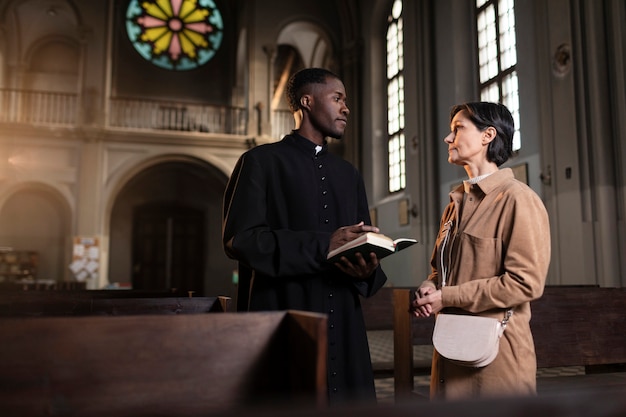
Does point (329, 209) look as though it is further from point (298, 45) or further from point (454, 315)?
point (298, 45)

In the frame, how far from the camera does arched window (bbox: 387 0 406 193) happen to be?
1315 cm

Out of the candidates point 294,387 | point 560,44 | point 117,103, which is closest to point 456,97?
point 560,44

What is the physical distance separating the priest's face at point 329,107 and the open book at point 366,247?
1.73ft

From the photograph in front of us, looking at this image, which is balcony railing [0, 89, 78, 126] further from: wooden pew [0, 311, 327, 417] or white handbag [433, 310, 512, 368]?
wooden pew [0, 311, 327, 417]

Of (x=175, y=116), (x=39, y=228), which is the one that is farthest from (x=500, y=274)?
(x=39, y=228)

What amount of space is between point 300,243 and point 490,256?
27.7 inches

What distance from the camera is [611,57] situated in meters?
6.94

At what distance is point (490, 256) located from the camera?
205 cm

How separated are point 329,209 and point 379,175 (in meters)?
12.0

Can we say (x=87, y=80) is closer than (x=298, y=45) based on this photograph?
Yes

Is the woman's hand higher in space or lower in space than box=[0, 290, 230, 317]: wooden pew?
higher

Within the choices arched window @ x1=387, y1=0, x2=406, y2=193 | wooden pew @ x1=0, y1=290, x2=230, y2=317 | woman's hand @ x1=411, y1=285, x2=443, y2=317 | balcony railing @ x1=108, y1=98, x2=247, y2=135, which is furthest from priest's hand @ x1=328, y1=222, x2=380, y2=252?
balcony railing @ x1=108, y1=98, x2=247, y2=135

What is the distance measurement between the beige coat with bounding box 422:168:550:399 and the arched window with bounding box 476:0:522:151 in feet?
24.0

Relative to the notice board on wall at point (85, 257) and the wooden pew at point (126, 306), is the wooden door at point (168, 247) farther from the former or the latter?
the wooden pew at point (126, 306)
